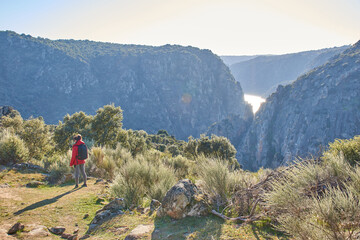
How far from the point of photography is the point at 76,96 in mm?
147500

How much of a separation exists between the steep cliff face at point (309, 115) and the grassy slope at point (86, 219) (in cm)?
8077

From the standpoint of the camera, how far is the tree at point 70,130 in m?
22.0

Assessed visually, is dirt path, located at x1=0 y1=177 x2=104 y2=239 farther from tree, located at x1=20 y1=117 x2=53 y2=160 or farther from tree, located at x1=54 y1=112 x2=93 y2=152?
tree, located at x1=54 y1=112 x2=93 y2=152

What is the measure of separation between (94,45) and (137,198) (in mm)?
220175

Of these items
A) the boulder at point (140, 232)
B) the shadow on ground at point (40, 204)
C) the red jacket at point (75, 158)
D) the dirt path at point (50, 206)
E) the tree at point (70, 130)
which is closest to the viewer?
the boulder at point (140, 232)

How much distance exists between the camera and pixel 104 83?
167m

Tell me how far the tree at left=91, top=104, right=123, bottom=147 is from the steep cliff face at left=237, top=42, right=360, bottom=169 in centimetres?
7066

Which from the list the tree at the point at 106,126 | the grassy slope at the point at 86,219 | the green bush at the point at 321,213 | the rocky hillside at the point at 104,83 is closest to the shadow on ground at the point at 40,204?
the grassy slope at the point at 86,219

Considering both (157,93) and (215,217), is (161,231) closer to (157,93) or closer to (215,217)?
(215,217)

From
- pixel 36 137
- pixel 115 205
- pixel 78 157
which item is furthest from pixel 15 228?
pixel 36 137

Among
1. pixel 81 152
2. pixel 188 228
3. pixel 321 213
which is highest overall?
pixel 321 213

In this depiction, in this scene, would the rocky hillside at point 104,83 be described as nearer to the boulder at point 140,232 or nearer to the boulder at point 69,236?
the boulder at point 69,236

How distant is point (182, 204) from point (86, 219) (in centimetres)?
276

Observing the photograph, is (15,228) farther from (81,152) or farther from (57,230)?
(81,152)
